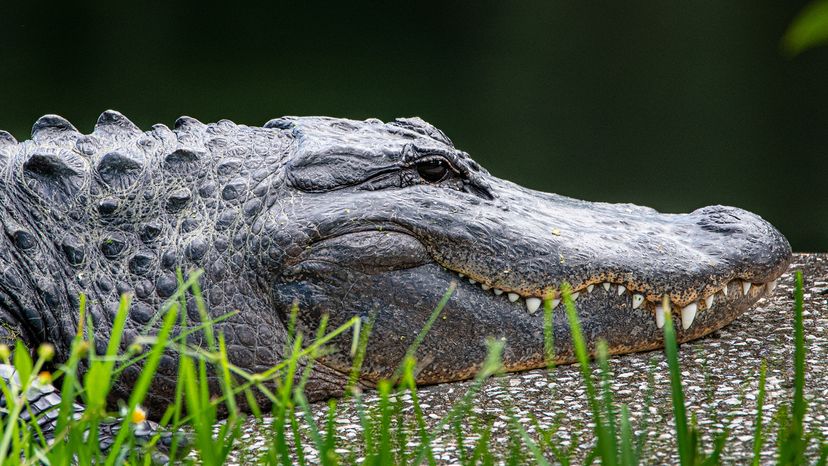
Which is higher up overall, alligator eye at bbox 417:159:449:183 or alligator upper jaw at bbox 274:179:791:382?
alligator eye at bbox 417:159:449:183

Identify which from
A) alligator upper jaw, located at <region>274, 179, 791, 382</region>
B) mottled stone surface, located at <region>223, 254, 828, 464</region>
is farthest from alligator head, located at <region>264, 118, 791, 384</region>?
mottled stone surface, located at <region>223, 254, 828, 464</region>

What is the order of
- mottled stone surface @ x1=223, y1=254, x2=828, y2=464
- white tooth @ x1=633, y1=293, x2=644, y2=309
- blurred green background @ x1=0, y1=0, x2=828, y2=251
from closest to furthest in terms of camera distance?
mottled stone surface @ x1=223, y1=254, x2=828, y2=464 < white tooth @ x1=633, y1=293, x2=644, y2=309 < blurred green background @ x1=0, y1=0, x2=828, y2=251

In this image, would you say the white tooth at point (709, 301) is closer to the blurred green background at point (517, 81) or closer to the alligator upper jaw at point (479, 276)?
the alligator upper jaw at point (479, 276)

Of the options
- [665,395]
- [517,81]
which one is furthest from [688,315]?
[517,81]

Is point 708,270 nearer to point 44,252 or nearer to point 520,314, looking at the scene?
point 520,314

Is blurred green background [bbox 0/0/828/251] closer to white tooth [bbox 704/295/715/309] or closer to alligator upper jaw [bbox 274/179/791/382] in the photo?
white tooth [bbox 704/295/715/309]

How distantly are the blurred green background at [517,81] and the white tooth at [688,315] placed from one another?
5300mm

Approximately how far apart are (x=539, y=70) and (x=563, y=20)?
2.11 m

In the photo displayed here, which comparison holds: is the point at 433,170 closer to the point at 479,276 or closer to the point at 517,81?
the point at 479,276

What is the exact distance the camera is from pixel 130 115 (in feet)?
36.2

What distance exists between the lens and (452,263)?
330cm

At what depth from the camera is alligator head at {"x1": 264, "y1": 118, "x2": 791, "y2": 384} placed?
328 cm

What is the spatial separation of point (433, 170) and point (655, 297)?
31.0 inches

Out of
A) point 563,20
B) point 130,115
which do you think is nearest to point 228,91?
point 130,115
